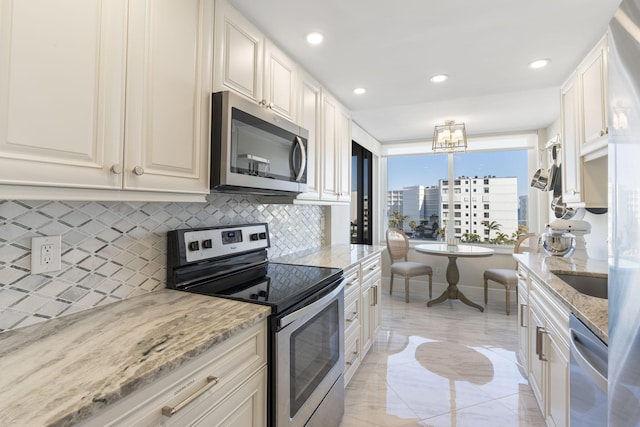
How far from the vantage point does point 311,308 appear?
1.43m

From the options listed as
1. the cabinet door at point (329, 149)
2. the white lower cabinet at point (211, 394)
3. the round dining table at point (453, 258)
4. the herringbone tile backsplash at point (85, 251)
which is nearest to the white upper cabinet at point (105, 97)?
the herringbone tile backsplash at point (85, 251)

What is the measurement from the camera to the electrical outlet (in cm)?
101

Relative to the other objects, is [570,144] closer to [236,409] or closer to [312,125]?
[312,125]

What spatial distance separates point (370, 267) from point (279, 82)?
1596 millimetres

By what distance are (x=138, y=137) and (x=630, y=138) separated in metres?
1.33

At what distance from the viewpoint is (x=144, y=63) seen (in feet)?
3.51

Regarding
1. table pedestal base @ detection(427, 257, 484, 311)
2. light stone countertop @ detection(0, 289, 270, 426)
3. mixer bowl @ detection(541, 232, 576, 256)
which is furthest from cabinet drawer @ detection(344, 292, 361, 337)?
table pedestal base @ detection(427, 257, 484, 311)

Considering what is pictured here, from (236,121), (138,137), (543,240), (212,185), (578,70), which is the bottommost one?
(543,240)

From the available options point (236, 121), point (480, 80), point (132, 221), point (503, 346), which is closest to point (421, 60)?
point (480, 80)

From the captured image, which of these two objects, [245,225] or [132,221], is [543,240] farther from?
[132,221]

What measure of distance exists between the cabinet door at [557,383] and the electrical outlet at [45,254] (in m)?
2.07

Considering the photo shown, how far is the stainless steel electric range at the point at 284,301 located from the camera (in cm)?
122

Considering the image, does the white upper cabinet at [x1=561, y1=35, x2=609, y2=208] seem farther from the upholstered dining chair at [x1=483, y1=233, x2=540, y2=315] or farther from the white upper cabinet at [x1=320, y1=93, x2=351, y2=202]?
the white upper cabinet at [x1=320, y1=93, x2=351, y2=202]

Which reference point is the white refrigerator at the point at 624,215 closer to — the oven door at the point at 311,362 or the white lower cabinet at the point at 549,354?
the white lower cabinet at the point at 549,354
